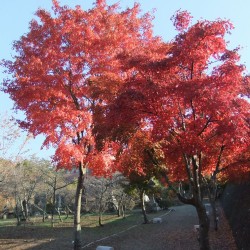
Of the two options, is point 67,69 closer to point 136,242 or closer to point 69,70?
point 69,70

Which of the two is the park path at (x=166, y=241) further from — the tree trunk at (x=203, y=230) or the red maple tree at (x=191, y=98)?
the red maple tree at (x=191, y=98)

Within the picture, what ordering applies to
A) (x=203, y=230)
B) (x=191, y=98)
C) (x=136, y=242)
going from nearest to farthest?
1. (x=191, y=98)
2. (x=203, y=230)
3. (x=136, y=242)

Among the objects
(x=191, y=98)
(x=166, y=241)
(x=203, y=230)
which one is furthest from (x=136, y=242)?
(x=191, y=98)

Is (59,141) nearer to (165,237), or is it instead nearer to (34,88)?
(34,88)

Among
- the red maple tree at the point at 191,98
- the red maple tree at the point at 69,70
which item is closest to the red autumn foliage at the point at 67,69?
the red maple tree at the point at 69,70

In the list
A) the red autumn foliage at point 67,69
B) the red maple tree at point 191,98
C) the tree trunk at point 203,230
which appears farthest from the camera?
Answer: the red autumn foliage at point 67,69

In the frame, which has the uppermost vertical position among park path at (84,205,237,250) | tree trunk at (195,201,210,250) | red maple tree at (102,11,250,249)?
red maple tree at (102,11,250,249)

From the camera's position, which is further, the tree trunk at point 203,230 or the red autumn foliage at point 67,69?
the red autumn foliage at point 67,69

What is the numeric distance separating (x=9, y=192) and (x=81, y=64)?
2198 centimetres

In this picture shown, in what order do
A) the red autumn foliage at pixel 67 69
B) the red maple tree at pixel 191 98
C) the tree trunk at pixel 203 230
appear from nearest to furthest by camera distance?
1. the red maple tree at pixel 191 98
2. the tree trunk at pixel 203 230
3. the red autumn foliage at pixel 67 69

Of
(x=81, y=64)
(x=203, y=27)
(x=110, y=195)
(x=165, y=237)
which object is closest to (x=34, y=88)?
(x=81, y=64)

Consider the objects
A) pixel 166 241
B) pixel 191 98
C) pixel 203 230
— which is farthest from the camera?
pixel 166 241

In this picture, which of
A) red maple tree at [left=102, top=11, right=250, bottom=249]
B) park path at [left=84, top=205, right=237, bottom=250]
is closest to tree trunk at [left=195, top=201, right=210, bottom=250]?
red maple tree at [left=102, top=11, right=250, bottom=249]

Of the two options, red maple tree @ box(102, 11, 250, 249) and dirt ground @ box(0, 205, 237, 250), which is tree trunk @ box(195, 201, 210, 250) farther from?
dirt ground @ box(0, 205, 237, 250)
